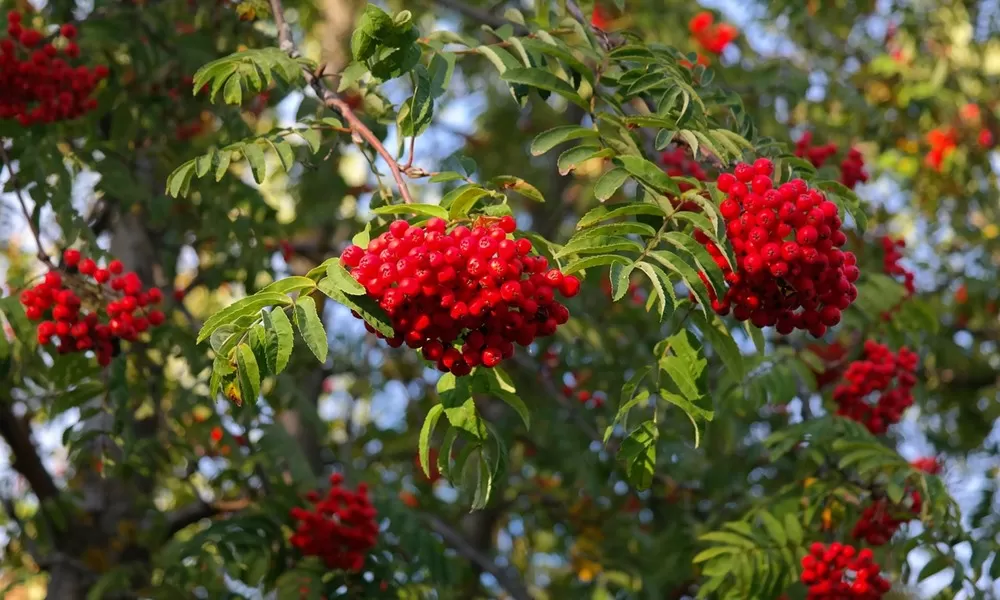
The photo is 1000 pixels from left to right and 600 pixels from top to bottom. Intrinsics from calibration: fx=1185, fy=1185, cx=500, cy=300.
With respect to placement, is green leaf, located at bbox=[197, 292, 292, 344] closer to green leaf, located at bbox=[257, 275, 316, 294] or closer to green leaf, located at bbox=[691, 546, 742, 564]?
green leaf, located at bbox=[257, 275, 316, 294]

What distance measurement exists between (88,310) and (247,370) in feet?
5.49

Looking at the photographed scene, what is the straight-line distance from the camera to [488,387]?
314 cm

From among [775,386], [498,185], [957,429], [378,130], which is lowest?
[957,429]

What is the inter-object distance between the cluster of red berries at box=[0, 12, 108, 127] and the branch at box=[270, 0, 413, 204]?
106 centimetres

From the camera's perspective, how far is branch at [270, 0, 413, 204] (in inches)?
116

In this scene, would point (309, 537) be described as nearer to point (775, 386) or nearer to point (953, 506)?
point (775, 386)

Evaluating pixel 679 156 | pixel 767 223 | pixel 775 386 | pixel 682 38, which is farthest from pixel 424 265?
pixel 682 38

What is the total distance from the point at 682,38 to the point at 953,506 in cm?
455

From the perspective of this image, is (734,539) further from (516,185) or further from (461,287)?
Answer: (461,287)

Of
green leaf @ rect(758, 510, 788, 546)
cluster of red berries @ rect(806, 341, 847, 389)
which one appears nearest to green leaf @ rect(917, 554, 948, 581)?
green leaf @ rect(758, 510, 788, 546)

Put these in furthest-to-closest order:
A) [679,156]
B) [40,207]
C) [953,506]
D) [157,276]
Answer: [157,276] → [679,156] → [40,207] → [953,506]

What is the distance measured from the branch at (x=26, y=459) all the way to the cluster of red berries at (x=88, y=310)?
177cm

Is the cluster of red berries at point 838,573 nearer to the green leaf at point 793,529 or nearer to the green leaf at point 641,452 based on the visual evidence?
→ the green leaf at point 793,529

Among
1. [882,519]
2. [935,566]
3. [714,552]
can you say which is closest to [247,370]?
[714,552]
